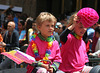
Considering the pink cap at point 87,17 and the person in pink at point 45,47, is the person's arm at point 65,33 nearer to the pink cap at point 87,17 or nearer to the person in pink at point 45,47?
the pink cap at point 87,17

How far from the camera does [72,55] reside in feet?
10.7

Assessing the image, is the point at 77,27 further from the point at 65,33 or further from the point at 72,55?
the point at 72,55

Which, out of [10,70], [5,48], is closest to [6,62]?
[10,70]

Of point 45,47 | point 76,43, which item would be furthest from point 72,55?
point 45,47

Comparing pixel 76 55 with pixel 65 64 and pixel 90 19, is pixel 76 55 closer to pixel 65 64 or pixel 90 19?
pixel 65 64

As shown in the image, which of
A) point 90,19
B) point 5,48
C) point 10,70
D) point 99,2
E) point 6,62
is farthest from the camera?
point 99,2

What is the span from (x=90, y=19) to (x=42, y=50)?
783mm

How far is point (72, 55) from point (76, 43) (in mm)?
185

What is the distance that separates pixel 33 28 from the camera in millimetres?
6035

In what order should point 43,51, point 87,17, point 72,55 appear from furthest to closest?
point 72,55
point 87,17
point 43,51

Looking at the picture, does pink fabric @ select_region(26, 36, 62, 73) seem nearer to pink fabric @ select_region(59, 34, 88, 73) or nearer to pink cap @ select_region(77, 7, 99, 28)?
pink fabric @ select_region(59, 34, 88, 73)

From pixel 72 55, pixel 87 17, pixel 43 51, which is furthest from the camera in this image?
pixel 72 55

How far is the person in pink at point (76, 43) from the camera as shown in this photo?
125 inches

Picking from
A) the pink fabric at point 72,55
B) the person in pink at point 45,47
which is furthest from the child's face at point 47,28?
the pink fabric at point 72,55
